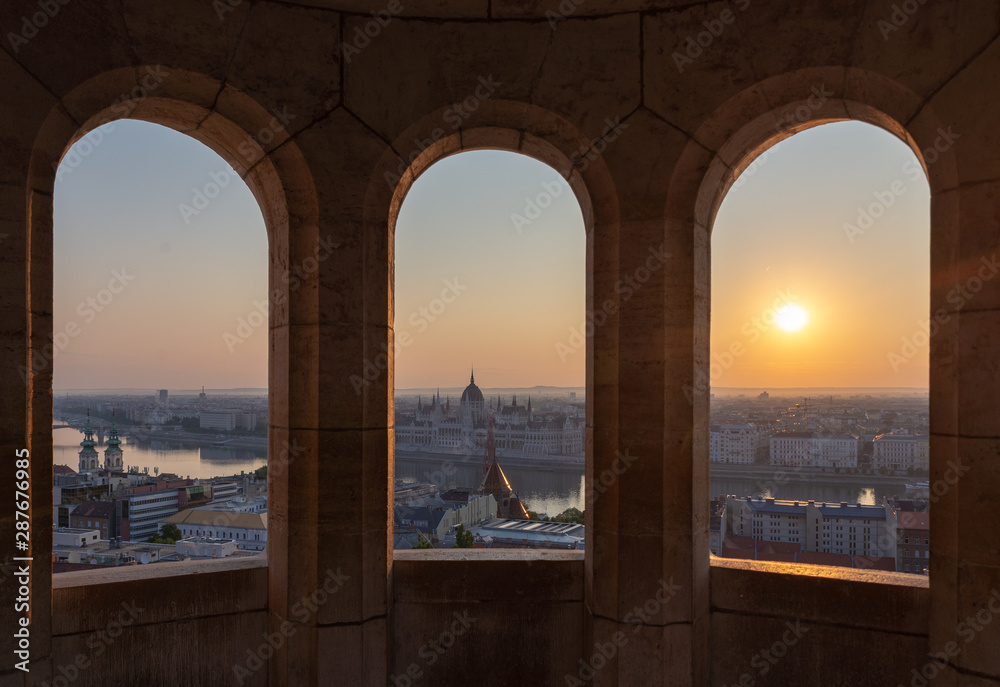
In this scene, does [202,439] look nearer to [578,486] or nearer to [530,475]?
[578,486]

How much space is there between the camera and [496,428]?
1102cm

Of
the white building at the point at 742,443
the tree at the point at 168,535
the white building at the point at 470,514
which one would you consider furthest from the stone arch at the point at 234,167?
the white building at the point at 742,443

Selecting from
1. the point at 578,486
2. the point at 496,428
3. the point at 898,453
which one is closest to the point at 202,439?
the point at 578,486

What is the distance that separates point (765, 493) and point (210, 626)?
4977mm

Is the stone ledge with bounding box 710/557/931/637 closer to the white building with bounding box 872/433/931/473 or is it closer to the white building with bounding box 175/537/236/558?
the white building with bounding box 872/433/931/473

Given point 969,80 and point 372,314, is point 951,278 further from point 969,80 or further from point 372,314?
point 372,314

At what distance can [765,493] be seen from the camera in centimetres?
648

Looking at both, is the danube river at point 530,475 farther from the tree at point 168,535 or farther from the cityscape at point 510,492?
the tree at point 168,535

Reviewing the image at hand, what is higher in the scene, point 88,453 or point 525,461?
point 88,453

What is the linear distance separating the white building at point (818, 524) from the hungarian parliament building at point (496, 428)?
187 centimetres

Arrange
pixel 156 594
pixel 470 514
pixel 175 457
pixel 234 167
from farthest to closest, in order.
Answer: pixel 470 514 → pixel 175 457 → pixel 234 167 → pixel 156 594

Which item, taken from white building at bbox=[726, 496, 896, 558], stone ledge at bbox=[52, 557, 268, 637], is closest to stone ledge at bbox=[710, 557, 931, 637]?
white building at bbox=[726, 496, 896, 558]

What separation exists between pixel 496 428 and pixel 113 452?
5710 mm

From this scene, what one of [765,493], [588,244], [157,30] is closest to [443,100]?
[588,244]
